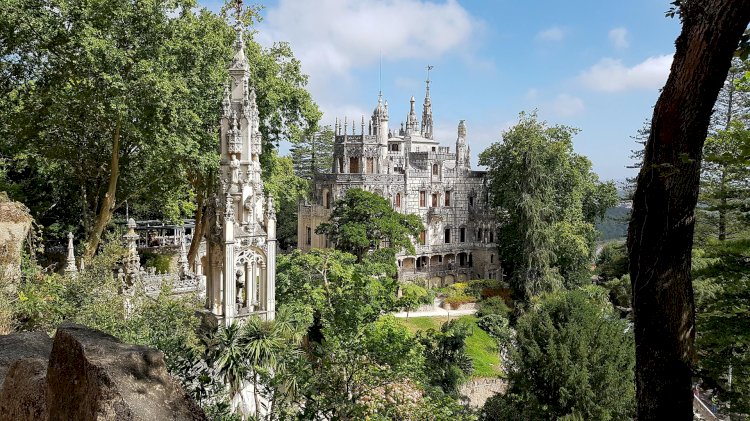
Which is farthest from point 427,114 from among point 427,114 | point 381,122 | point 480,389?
point 480,389

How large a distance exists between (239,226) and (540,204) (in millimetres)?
22455

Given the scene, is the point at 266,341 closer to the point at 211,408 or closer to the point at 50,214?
the point at 211,408

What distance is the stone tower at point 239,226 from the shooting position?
1033cm

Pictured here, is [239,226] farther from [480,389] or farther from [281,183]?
[480,389]

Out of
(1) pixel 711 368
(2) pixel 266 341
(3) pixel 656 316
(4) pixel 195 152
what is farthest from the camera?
(4) pixel 195 152

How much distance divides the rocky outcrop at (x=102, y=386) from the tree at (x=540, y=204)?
87.0 ft

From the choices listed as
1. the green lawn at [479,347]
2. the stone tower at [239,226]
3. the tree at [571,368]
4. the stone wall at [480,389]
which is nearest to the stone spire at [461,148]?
the green lawn at [479,347]

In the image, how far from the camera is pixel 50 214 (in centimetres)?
2170

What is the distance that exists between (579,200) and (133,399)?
3339 cm

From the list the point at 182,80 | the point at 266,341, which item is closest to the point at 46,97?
the point at 182,80

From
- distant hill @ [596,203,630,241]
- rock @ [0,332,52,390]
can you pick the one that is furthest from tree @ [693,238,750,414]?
rock @ [0,332,52,390]

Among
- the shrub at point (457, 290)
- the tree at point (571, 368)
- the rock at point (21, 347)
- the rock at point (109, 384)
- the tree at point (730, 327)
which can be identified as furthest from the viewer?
the shrub at point (457, 290)

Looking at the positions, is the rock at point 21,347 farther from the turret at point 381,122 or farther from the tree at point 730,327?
the turret at point 381,122

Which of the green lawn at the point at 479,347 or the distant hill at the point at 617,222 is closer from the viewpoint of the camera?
the green lawn at the point at 479,347
